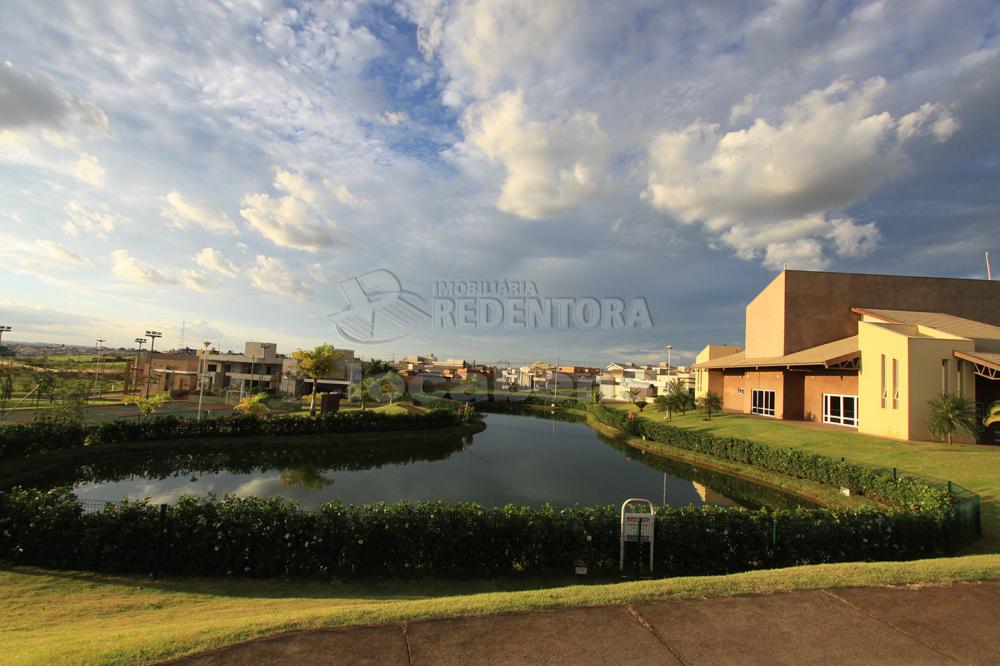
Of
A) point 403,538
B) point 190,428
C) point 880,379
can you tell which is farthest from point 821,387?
point 190,428

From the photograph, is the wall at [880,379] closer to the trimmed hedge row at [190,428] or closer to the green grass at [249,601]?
the green grass at [249,601]

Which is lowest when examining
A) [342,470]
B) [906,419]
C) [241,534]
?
[342,470]

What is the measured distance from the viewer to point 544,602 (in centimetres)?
429

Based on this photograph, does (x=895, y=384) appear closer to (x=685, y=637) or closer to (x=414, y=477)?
(x=414, y=477)

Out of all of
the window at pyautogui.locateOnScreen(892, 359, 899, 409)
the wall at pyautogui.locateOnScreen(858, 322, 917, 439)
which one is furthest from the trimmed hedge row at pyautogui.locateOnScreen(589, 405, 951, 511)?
the window at pyautogui.locateOnScreen(892, 359, 899, 409)

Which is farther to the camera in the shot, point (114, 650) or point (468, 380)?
point (468, 380)

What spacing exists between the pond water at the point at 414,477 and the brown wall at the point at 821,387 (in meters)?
8.41

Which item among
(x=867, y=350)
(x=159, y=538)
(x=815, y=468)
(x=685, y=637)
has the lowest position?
(x=159, y=538)

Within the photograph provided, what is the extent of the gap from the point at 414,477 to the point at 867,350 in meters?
18.5

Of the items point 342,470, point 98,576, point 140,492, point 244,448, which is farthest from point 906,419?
point 244,448

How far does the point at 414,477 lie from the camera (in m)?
17.2

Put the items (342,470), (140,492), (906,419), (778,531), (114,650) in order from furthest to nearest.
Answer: (342,470) → (906,419) → (140,492) → (778,531) → (114,650)

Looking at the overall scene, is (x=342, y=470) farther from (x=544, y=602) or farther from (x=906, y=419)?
(x=906, y=419)

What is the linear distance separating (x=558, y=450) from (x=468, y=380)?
4191cm
